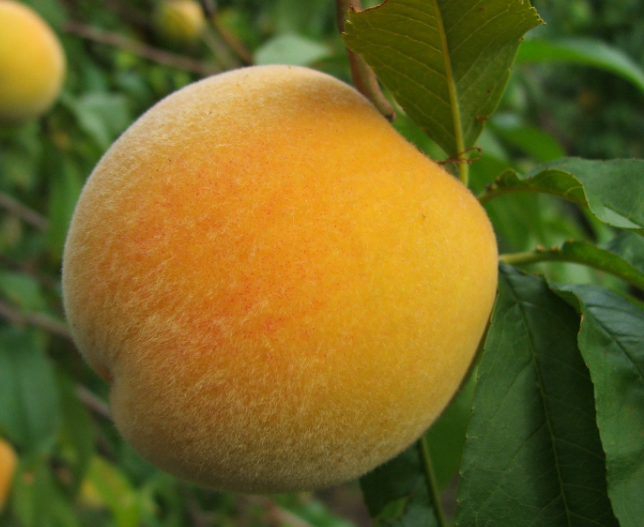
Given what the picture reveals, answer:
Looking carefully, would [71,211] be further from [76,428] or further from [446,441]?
[446,441]

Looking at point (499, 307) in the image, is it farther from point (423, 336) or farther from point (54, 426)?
point (54, 426)

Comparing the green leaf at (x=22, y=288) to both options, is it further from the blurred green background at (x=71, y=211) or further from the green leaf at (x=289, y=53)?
the green leaf at (x=289, y=53)

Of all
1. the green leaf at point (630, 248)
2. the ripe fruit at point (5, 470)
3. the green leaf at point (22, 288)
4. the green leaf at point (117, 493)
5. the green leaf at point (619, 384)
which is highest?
the green leaf at point (630, 248)

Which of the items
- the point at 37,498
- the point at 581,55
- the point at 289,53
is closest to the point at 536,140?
the point at 581,55

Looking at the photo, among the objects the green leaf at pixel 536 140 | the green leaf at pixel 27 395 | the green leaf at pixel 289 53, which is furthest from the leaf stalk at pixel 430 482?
the green leaf at pixel 27 395

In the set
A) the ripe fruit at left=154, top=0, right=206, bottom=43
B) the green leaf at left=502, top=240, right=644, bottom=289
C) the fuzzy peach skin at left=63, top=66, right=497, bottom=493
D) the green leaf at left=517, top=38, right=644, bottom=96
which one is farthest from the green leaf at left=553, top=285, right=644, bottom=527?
the ripe fruit at left=154, top=0, right=206, bottom=43

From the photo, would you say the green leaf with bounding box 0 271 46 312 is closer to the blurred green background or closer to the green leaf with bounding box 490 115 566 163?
the blurred green background
